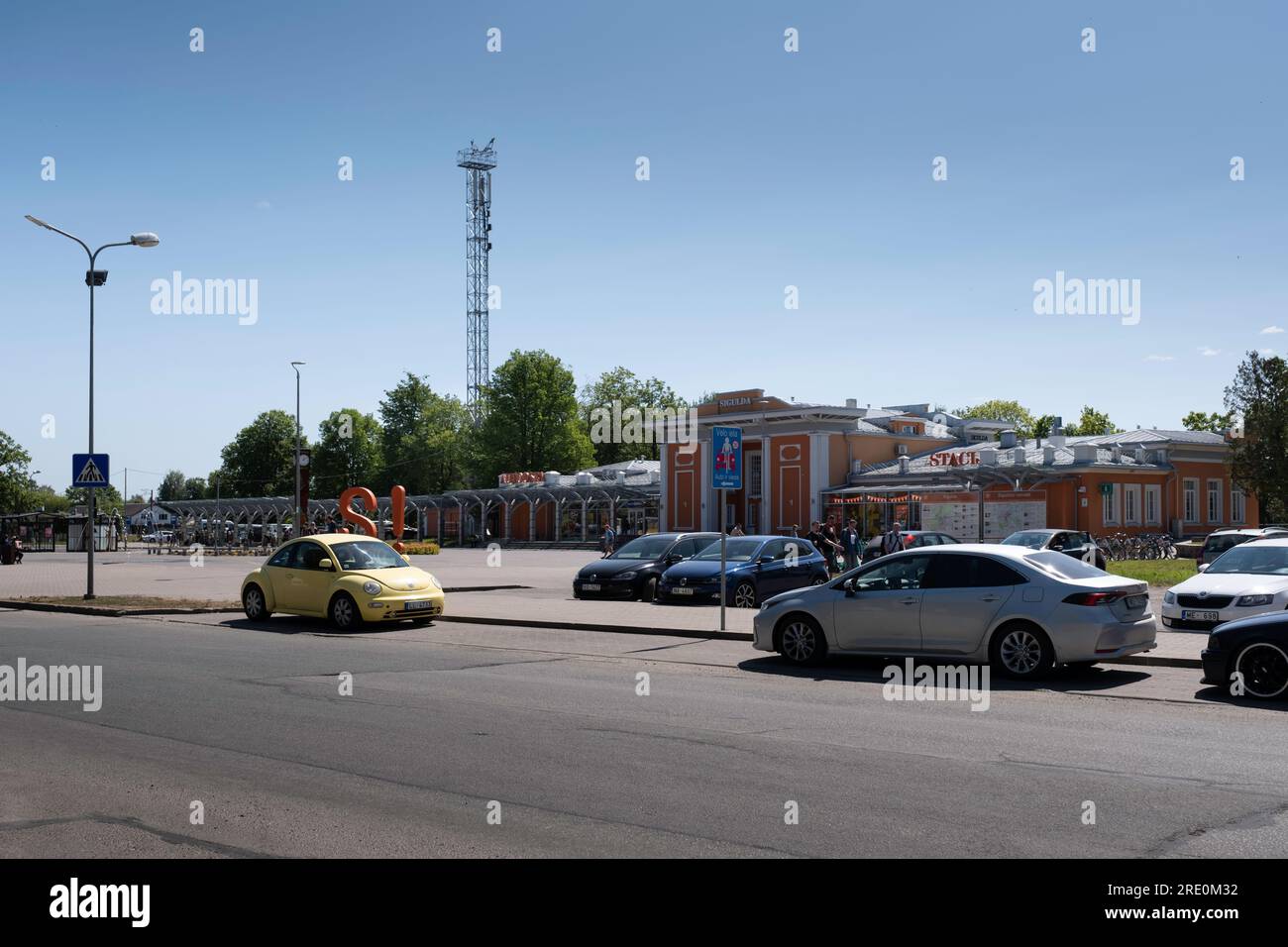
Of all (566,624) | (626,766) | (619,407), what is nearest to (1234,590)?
(566,624)

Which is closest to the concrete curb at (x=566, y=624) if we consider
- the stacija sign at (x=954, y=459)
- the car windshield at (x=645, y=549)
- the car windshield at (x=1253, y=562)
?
the car windshield at (x=1253, y=562)

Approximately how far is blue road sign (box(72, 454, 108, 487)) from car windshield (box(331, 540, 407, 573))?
8.11 meters

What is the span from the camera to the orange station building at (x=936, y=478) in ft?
159

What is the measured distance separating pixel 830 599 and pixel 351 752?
277 inches

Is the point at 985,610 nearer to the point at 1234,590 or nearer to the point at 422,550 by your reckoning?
the point at 1234,590

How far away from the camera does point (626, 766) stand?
25.9 feet

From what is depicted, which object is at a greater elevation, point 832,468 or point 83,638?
point 832,468

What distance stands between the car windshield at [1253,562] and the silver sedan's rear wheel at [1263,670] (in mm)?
6683

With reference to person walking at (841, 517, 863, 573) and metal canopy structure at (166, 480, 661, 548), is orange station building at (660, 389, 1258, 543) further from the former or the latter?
person walking at (841, 517, 863, 573)

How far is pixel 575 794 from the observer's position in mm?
7039

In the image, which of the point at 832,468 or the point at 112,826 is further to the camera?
the point at 832,468

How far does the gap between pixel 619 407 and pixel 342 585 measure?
329 feet
